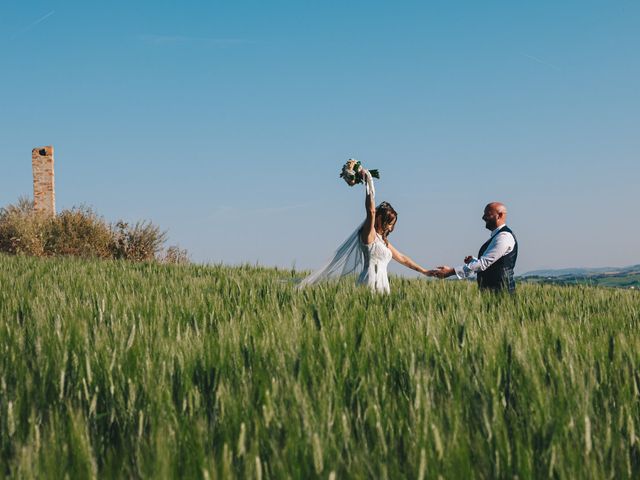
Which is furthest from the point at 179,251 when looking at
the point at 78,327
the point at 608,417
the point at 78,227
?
the point at 608,417

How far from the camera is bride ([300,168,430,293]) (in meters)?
7.86

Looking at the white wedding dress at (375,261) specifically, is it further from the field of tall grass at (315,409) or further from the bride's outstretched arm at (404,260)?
the field of tall grass at (315,409)

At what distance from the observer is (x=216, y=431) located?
1906 millimetres

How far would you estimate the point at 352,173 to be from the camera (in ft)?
25.2

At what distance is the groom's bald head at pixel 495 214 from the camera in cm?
805

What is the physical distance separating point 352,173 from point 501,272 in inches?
93.7

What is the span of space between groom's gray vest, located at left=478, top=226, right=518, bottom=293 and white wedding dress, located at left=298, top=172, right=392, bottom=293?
1357 mm

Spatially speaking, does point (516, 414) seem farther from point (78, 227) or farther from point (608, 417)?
point (78, 227)

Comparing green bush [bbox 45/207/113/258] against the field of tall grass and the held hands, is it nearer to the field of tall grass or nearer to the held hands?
the held hands

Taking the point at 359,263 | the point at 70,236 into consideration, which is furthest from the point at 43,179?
the point at 359,263

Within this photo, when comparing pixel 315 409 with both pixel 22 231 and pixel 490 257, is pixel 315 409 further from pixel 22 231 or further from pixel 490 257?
pixel 22 231

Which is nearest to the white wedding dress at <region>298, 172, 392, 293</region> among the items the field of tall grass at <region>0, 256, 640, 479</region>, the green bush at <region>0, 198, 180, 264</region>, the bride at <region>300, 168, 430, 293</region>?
the bride at <region>300, 168, 430, 293</region>

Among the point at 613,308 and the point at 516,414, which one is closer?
the point at 516,414

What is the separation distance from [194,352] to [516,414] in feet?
4.34
